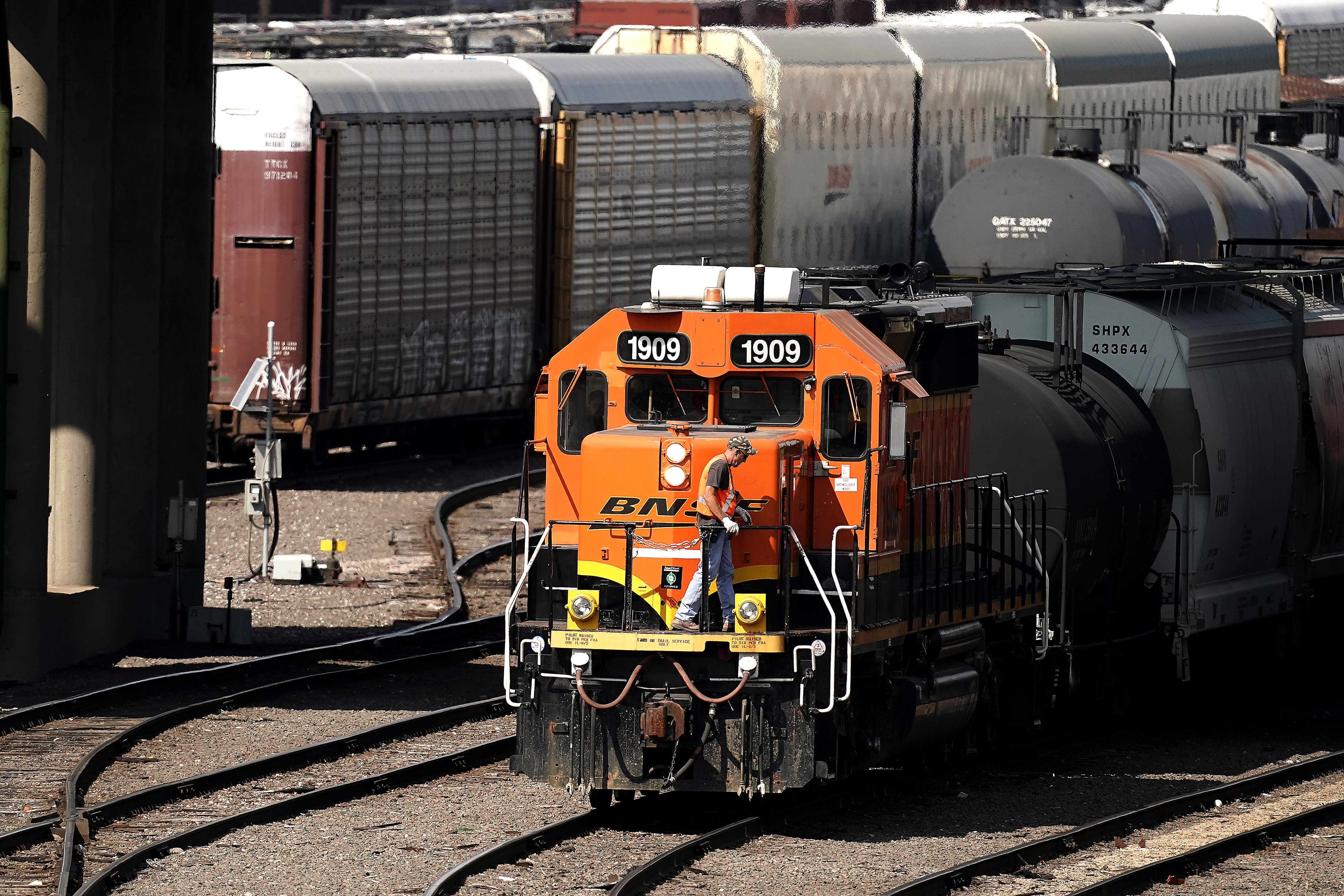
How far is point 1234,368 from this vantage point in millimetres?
17578

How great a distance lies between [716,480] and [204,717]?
19.3 ft

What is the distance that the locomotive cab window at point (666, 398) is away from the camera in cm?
1316

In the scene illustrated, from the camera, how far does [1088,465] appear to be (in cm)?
1563

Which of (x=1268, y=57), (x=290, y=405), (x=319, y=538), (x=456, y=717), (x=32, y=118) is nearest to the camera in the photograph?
(x=456, y=717)

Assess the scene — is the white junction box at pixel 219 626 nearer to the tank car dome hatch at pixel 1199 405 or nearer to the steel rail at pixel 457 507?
the steel rail at pixel 457 507

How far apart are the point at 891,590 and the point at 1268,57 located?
1269 inches

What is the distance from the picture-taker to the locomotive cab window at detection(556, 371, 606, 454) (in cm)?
1336

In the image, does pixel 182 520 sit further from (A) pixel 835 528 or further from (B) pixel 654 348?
(A) pixel 835 528

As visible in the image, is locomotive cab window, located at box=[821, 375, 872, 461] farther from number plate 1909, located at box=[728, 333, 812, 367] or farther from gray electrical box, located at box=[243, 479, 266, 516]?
gray electrical box, located at box=[243, 479, 266, 516]

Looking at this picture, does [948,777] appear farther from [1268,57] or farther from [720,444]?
[1268,57]

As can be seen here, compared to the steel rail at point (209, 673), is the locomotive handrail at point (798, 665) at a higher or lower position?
higher

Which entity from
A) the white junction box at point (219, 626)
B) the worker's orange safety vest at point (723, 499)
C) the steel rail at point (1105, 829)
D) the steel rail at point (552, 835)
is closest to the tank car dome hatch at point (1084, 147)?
the white junction box at point (219, 626)

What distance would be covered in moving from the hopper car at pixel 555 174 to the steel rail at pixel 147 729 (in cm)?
683

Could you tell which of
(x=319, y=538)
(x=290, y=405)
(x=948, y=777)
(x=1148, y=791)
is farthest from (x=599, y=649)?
(x=290, y=405)
